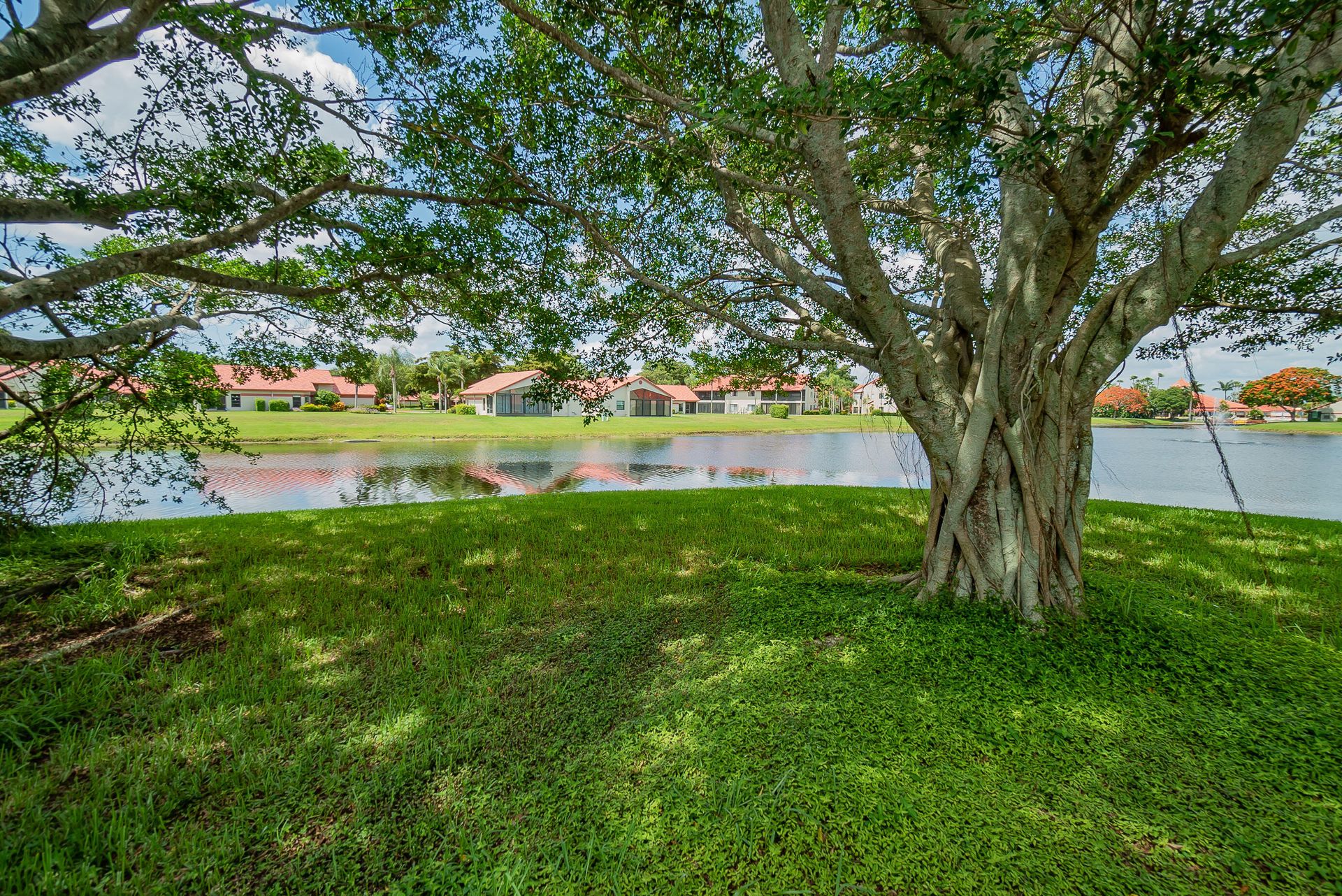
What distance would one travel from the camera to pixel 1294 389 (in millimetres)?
8047

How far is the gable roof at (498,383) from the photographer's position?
40.8 meters

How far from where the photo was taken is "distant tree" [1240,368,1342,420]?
675cm

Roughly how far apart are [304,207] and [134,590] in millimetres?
4083

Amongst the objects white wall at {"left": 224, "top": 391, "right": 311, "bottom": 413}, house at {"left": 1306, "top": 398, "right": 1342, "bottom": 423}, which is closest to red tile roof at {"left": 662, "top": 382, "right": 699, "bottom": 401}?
white wall at {"left": 224, "top": 391, "right": 311, "bottom": 413}

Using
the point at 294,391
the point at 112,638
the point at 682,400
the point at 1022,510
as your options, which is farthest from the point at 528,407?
the point at 1022,510

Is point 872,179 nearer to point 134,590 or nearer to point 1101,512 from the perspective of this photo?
point 1101,512

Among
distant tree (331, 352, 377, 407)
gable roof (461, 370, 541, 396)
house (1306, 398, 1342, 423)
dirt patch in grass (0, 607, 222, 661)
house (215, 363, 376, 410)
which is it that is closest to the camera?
dirt patch in grass (0, 607, 222, 661)

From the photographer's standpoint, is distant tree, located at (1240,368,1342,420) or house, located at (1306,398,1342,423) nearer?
distant tree, located at (1240,368,1342,420)

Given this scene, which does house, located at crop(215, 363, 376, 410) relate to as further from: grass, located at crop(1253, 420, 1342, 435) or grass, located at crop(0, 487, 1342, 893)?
grass, located at crop(1253, 420, 1342, 435)

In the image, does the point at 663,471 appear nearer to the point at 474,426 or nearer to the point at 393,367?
the point at 474,426

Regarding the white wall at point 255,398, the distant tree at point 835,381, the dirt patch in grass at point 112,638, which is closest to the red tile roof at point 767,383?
the distant tree at point 835,381

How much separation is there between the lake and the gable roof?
17.8 metres

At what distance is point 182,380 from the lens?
5.04 m

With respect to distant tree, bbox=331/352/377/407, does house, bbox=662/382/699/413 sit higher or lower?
higher
